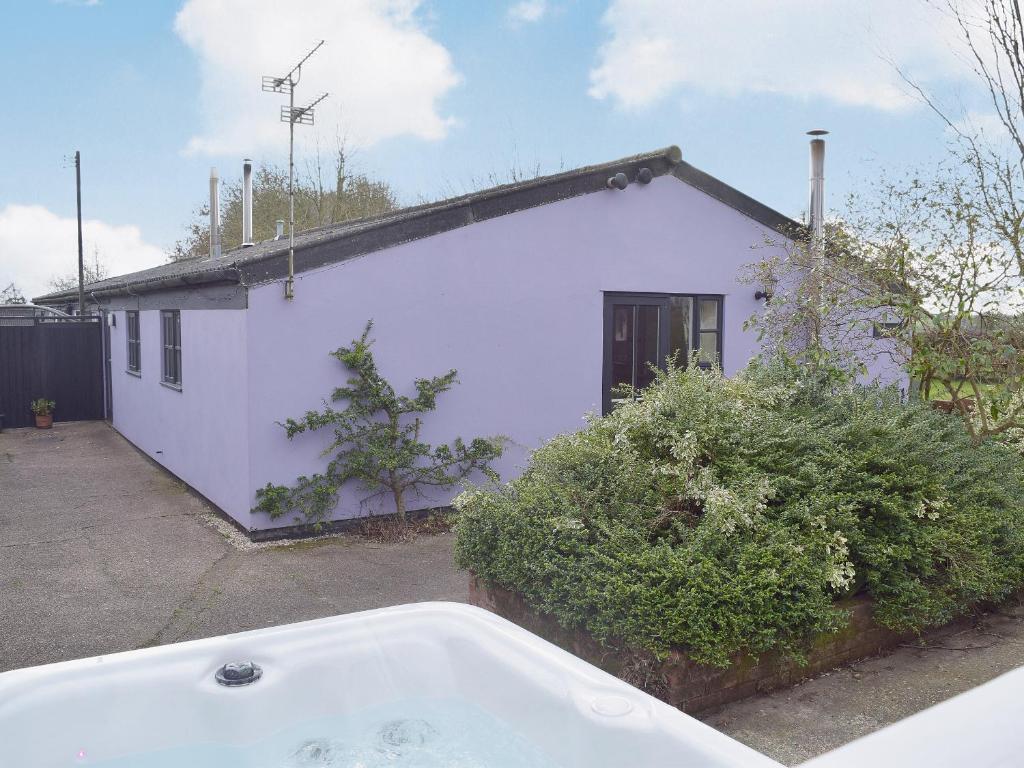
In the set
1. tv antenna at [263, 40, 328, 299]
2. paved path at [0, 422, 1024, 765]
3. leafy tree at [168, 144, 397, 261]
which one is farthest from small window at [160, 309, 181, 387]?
leafy tree at [168, 144, 397, 261]

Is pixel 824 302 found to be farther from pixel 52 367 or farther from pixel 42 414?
pixel 52 367

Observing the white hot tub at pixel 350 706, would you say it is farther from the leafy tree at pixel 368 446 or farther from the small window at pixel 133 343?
the small window at pixel 133 343

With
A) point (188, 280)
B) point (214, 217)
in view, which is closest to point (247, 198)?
point (214, 217)

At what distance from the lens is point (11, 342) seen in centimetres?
1422

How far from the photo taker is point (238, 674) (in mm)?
3453

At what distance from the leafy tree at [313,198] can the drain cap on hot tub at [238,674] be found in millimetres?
18538

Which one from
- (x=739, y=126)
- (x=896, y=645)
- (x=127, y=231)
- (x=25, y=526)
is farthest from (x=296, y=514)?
(x=127, y=231)

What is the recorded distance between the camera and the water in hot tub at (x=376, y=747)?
3.33m

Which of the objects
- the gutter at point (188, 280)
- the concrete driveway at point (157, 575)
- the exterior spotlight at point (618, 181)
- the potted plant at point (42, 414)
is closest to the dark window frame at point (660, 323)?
the exterior spotlight at point (618, 181)

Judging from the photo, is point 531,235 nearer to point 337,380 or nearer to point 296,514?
point 337,380

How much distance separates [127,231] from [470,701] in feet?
90.6

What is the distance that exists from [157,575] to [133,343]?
7.19m

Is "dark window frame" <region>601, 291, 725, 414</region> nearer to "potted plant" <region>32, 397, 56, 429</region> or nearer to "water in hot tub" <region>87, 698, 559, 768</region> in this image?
"water in hot tub" <region>87, 698, 559, 768</region>

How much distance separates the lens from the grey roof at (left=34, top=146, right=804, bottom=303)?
6.90 metres
